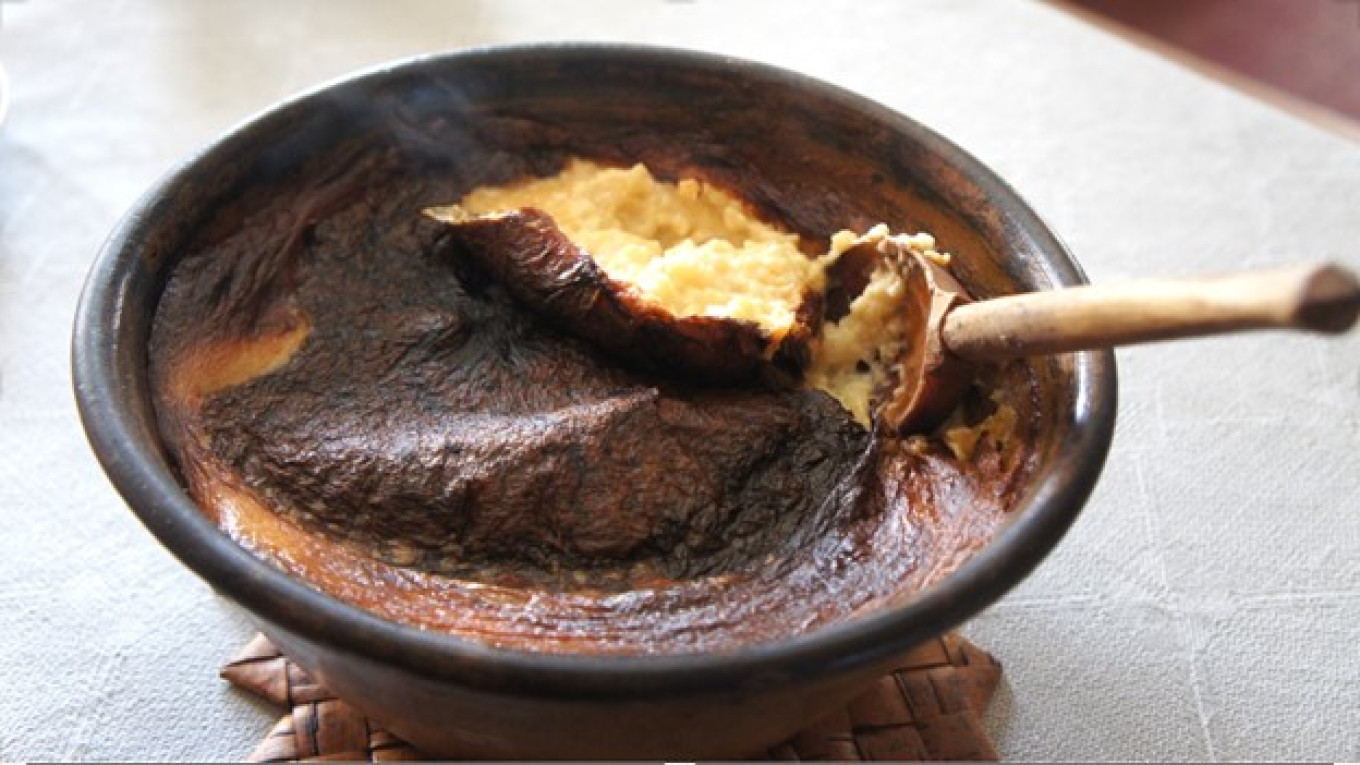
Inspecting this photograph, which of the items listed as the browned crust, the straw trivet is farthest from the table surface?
the browned crust

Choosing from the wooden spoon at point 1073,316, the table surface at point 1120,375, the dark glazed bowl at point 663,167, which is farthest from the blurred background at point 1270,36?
the wooden spoon at point 1073,316

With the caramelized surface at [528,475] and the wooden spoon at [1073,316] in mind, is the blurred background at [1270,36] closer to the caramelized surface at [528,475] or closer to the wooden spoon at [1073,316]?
the wooden spoon at [1073,316]

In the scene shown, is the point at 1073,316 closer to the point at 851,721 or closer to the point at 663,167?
the point at 851,721

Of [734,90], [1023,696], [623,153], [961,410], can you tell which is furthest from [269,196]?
[1023,696]

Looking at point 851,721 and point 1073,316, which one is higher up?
point 1073,316

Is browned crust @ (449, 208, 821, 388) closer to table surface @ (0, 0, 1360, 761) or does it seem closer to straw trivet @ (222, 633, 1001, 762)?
straw trivet @ (222, 633, 1001, 762)

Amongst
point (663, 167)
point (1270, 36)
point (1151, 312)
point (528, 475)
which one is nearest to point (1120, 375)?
point (663, 167)
